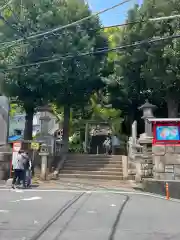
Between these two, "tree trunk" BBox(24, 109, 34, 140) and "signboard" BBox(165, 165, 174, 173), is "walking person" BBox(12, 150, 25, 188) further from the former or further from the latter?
"tree trunk" BBox(24, 109, 34, 140)

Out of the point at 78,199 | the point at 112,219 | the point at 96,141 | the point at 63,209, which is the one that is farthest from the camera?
the point at 96,141

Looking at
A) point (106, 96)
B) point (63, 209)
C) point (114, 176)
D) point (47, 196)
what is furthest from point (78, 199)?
point (106, 96)

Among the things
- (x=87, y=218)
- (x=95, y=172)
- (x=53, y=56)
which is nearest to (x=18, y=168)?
(x=95, y=172)

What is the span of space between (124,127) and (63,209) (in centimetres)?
2148

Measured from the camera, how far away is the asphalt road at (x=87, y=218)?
262 inches

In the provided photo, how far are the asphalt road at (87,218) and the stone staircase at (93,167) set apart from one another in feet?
24.9

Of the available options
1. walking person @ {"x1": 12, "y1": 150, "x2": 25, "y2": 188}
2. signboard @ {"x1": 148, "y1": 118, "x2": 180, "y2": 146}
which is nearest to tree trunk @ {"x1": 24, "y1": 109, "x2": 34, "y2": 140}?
walking person @ {"x1": 12, "y1": 150, "x2": 25, "y2": 188}

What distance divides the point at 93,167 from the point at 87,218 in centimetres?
1314

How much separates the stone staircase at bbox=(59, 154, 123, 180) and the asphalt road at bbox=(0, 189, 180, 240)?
24.9 ft

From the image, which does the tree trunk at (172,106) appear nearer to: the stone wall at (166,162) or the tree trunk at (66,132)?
the tree trunk at (66,132)

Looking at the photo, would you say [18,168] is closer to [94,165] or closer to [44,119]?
[94,165]

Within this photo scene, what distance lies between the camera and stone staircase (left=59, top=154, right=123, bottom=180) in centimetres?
2006

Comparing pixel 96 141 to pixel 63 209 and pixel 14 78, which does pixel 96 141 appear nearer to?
pixel 14 78

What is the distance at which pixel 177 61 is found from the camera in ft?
71.2
